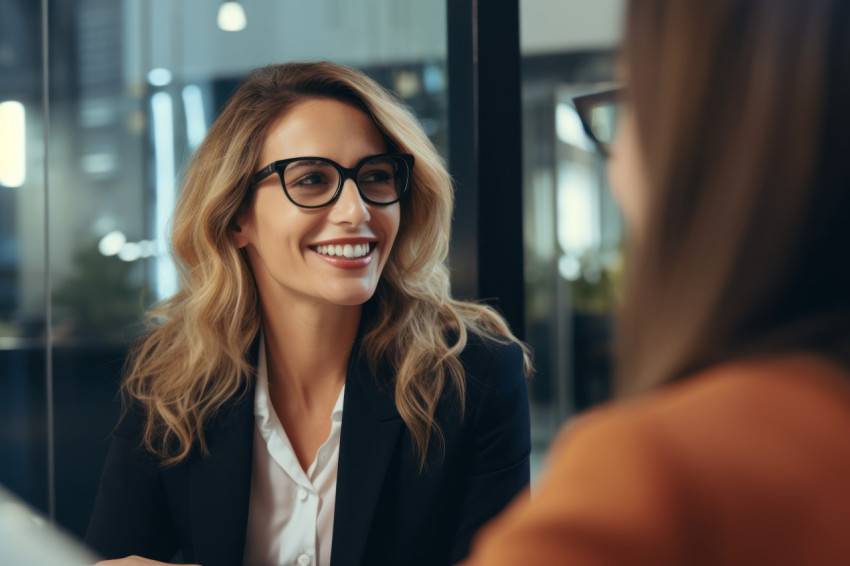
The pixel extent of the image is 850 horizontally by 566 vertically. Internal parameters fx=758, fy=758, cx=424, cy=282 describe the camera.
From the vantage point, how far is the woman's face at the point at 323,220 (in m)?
1.50

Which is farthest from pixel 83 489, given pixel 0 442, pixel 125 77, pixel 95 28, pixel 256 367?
pixel 95 28

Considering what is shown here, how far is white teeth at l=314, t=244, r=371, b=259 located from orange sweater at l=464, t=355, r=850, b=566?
1091 millimetres

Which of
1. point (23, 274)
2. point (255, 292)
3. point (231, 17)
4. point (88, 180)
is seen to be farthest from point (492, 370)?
point (23, 274)

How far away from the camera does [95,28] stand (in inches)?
85.9

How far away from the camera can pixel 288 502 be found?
4.97ft

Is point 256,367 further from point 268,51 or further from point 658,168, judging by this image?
point 658,168

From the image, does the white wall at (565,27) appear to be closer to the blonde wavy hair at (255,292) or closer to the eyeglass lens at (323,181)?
the blonde wavy hair at (255,292)

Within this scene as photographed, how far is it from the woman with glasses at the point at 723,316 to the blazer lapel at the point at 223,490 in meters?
1.07

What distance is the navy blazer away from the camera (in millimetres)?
1467

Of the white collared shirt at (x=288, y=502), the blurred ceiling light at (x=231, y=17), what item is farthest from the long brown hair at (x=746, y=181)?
the blurred ceiling light at (x=231, y=17)

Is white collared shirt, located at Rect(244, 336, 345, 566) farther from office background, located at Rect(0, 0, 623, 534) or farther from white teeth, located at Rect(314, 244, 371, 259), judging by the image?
office background, located at Rect(0, 0, 623, 534)

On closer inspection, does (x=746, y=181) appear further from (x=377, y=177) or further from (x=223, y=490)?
(x=223, y=490)

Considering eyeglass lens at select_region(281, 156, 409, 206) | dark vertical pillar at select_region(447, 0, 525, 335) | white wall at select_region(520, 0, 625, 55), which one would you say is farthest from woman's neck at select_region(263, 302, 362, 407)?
white wall at select_region(520, 0, 625, 55)

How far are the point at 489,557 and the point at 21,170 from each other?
222 centimetres
